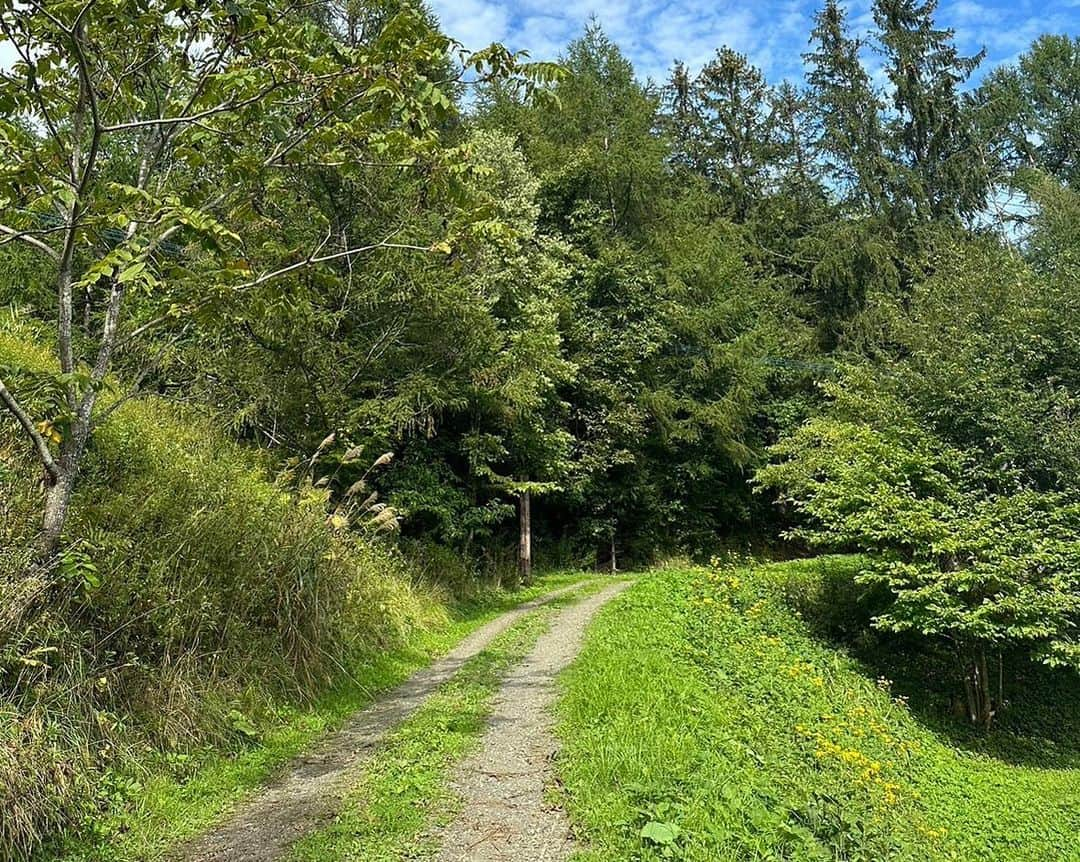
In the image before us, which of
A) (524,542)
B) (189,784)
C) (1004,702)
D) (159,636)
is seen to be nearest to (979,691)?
(1004,702)

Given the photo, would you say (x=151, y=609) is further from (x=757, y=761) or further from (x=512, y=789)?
Answer: (x=757, y=761)

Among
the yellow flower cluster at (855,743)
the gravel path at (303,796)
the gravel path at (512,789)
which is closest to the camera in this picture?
the gravel path at (512,789)

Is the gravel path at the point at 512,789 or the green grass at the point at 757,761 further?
the green grass at the point at 757,761

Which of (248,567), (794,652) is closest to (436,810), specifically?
(248,567)

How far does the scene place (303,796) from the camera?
455cm

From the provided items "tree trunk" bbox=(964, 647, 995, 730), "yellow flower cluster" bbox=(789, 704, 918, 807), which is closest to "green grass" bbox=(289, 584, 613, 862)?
"yellow flower cluster" bbox=(789, 704, 918, 807)

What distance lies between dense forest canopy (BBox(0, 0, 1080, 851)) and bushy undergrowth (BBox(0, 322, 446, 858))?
0.08 metres

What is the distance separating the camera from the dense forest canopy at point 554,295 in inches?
179

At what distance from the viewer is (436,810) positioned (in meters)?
4.12

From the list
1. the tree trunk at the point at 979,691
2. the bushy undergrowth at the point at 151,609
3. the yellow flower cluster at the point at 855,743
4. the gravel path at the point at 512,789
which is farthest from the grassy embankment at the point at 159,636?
the tree trunk at the point at 979,691

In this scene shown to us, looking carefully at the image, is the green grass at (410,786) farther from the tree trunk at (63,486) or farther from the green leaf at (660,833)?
the tree trunk at (63,486)

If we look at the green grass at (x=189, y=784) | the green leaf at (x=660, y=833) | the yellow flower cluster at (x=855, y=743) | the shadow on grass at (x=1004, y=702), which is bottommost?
the shadow on grass at (x=1004, y=702)

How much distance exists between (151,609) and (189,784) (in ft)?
4.11

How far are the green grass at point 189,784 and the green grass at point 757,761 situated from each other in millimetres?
2129
